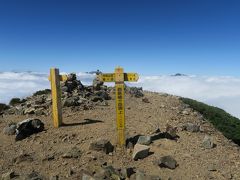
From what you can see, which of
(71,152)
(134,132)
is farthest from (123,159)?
(134,132)

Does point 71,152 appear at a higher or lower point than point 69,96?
lower

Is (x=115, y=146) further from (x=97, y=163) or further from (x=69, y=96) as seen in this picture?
(x=69, y=96)

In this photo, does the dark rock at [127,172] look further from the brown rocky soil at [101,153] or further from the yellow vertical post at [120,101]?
the yellow vertical post at [120,101]

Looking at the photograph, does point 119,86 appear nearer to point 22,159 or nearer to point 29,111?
point 22,159

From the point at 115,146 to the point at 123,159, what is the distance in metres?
1.01

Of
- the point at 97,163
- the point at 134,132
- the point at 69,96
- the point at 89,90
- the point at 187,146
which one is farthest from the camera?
the point at 89,90

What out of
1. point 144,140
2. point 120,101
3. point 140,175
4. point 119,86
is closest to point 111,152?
point 144,140

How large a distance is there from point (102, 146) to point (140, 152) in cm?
140

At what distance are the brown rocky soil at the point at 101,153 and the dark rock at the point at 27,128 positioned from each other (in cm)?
29

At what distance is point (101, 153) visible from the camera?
1182 centimetres

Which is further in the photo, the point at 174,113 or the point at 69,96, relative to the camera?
the point at 69,96

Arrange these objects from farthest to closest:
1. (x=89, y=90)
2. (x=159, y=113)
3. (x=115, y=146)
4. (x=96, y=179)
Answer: (x=89, y=90) → (x=159, y=113) → (x=115, y=146) → (x=96, y=179)

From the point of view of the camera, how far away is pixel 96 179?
9461 millimetres

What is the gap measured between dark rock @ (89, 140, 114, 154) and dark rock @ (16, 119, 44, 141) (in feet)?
11.4
